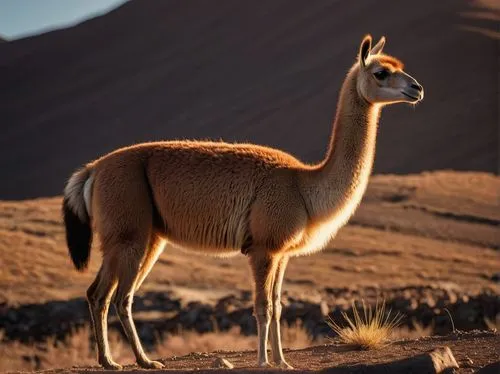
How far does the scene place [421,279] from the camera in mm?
27297

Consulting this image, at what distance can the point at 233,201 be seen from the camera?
362 inches

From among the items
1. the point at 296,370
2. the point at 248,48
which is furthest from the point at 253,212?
the point at 248,48

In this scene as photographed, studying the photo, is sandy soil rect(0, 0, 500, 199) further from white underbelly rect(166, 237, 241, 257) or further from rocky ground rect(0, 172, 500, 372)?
white underbelly rect(166, 237, 241, 257)

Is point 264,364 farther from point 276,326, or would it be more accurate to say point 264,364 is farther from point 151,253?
point 151,253

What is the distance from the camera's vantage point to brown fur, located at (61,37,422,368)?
8914 mm

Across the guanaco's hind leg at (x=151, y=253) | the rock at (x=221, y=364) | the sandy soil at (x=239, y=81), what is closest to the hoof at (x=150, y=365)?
the rock at (x=221, y=364)

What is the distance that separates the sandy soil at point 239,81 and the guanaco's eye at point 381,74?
156 ft

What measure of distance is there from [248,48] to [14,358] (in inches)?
3593

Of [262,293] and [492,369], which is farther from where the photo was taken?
[262,293]

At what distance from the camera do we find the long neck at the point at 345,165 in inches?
358

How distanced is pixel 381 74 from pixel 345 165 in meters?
0.95

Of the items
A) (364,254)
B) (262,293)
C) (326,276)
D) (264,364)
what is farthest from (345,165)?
(364,254)

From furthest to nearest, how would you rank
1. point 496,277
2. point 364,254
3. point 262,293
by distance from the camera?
point 364,254 < point 496,277 < point 262,293

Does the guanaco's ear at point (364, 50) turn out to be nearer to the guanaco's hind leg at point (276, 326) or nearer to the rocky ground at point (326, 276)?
the guanaco's hind leg at point (276, 326)
